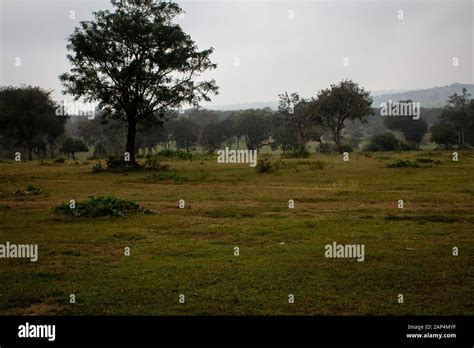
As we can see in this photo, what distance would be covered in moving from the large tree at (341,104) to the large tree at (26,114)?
111 ft

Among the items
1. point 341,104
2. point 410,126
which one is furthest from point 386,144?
point 410,126

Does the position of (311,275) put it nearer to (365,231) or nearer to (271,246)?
(271,246)

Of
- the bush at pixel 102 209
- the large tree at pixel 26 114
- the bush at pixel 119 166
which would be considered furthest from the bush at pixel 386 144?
the bush at pixel 102 209

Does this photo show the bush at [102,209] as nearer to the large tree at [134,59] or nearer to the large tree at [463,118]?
the large tree at [134,59]

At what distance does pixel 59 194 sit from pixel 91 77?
14247 millimetres

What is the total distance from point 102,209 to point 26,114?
148 feet

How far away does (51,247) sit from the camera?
35.7ft

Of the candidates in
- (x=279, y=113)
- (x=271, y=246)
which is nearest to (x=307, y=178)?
(x=271, y=246)

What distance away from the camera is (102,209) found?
48.1 feet

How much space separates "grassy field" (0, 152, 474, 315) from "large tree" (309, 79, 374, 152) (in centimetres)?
3602

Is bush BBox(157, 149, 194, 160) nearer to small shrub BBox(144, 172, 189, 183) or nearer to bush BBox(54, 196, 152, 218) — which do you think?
small shrub BBox(144, 172, 189, 183)

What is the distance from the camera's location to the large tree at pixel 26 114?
53031 millimetres

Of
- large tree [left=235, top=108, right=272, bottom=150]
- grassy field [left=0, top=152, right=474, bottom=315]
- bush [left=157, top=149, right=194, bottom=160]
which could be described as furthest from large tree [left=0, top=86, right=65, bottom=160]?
large tree [left=235, top=108, right=272, bottom=150]

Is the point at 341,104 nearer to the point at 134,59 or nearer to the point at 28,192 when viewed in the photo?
the point at 134,59
